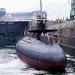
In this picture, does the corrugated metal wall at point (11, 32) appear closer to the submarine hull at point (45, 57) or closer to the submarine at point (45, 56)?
the submarine at point (45, 56)

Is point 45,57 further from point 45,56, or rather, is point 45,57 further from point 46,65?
point 46,65

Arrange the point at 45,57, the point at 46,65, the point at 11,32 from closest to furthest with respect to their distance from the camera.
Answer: the point at 46,65 → the point at 45,57 → the point at 11,32

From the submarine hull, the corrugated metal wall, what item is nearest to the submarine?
the submarine hull

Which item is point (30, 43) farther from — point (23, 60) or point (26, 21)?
point (26, 21)

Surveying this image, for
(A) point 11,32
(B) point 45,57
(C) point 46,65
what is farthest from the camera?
(A) point 11,32

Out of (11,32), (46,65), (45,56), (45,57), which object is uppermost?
(45,56)

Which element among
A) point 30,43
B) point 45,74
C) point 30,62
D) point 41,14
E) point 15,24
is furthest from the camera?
point 15,24

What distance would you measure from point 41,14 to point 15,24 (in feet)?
57.4

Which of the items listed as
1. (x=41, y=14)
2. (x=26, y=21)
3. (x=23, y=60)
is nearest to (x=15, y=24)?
(x=26, y=21)

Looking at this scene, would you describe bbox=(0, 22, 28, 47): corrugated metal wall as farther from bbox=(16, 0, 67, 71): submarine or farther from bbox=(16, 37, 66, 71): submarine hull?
bbox=(16, 37, 66, 71): submarine hull

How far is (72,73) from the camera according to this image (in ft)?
135

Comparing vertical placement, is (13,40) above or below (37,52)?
below

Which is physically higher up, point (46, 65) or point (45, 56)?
point (45, 56)

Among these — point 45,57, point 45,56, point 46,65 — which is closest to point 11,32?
point 45,56
